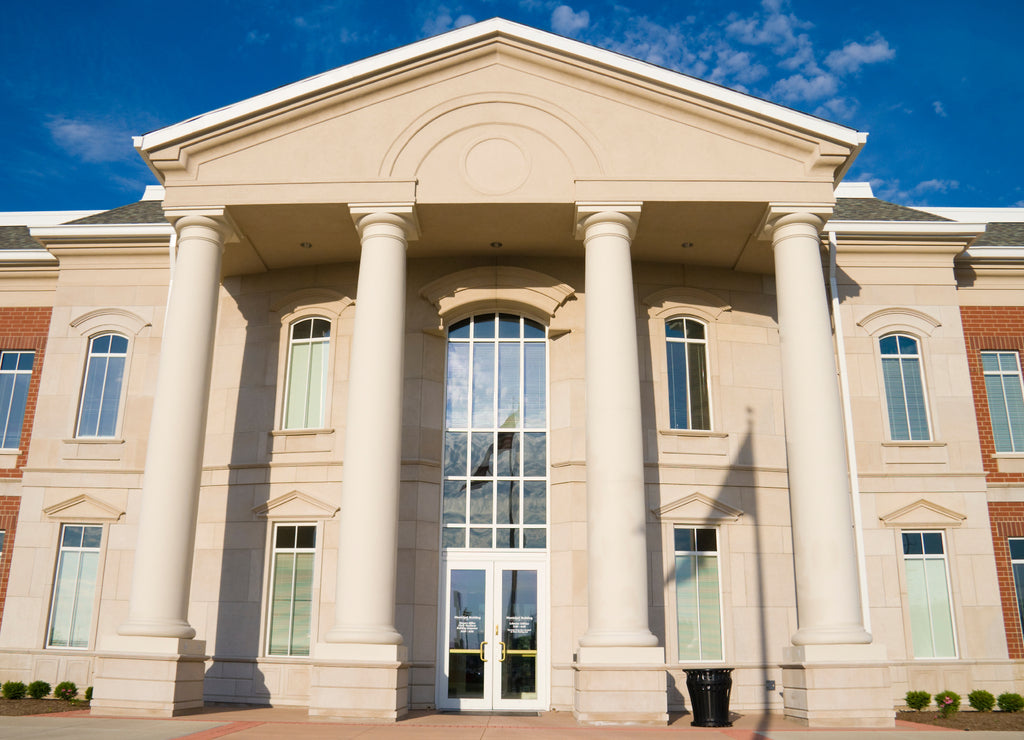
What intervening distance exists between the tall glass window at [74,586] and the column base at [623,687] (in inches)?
459

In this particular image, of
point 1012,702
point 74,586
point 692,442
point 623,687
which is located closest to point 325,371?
point 74,586

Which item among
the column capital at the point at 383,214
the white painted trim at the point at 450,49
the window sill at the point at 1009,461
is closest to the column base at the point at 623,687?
the column capital at the point at 383,214

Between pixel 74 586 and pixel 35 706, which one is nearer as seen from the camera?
pixel 35 706

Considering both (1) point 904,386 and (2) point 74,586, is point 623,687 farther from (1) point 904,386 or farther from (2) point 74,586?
(2) point 74,586

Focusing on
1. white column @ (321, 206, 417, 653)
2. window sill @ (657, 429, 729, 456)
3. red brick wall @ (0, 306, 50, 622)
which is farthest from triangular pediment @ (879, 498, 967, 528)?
red brick wall @ (0, 306, 50, 622)

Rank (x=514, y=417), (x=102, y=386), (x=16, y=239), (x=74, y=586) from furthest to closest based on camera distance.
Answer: (x=16, y=239)
(x=102, y=386)
(x=74, y=586)
(x=514, y=417)

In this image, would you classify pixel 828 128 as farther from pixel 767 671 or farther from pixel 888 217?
pixel 767 671

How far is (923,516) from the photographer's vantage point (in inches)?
745

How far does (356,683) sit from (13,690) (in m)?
8.59

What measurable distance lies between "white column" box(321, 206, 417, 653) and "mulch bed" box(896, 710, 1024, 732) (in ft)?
31.7

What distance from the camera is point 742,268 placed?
66.2 ft

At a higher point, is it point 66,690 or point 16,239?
point 16,239

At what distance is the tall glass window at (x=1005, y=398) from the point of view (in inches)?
808

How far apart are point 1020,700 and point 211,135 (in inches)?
776
